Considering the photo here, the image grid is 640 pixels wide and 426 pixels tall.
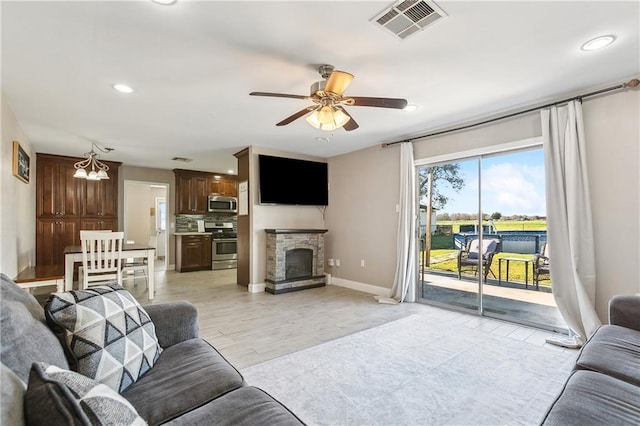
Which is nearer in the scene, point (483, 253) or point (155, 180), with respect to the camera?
point (483, 253)

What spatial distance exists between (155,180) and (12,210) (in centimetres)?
377

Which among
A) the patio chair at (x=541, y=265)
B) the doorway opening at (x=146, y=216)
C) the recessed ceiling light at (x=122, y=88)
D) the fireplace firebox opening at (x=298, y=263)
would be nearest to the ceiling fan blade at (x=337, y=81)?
the recessed ceiling light at (x=122, y=88)

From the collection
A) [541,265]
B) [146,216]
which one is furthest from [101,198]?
[541,265]

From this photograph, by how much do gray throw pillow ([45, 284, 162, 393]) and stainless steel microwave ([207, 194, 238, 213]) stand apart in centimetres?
654

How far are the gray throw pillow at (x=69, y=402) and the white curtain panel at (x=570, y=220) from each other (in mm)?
3666

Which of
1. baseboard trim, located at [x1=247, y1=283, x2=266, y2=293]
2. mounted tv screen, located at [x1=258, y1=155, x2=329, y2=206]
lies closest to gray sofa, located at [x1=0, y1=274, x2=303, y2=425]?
baseboard trim, located at [x1=247, y1=283, x2=266, y2=293]

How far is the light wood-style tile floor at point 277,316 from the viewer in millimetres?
2986

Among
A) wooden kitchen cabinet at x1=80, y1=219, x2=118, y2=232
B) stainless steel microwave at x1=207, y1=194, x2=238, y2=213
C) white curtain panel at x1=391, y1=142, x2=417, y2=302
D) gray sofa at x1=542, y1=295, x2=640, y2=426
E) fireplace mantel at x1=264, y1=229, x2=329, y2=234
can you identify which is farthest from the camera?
stainless steel microwave at x1=207, y1=194, x2=238, y2=213

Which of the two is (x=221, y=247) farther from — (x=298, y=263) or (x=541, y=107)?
(x=541, y=107)

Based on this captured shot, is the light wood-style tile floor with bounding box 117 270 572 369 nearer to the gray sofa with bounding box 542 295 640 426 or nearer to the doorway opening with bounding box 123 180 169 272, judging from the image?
the gray sofa with bounding box 542 295 640 426

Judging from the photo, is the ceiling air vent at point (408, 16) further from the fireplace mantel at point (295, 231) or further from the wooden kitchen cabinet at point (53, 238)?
the wooden kitchen cabinet at point (53, 238)

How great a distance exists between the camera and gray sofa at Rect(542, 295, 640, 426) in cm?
117

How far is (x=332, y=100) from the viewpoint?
247 centimetres

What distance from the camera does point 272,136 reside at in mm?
4688
